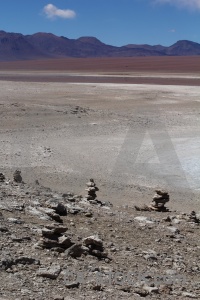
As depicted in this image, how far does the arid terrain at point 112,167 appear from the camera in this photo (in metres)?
4.70

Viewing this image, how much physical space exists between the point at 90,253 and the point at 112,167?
7.34 m

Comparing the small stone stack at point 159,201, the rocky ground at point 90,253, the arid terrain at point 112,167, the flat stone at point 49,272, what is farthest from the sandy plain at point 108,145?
the flat stone at point 49,272

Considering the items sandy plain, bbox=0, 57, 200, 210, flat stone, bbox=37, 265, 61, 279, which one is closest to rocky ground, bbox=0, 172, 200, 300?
flat stone, bbox=37, 265, 61, 279

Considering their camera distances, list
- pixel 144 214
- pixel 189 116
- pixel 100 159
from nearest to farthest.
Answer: pixel 144 214 → pixel 100 159 → pixel 189 116

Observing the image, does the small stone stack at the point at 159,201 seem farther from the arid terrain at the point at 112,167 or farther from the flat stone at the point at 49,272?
the flat stone at the point at 49,272

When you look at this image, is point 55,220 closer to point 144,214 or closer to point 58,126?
point 144,214

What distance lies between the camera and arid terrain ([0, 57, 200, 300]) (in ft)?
15.4

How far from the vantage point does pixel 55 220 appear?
17.9 ft

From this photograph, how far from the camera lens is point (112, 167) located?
1198cm

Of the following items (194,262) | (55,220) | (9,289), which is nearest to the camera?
(9,289)

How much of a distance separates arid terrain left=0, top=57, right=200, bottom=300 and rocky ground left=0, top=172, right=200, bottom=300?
2 cm

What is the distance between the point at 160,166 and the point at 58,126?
5798mm

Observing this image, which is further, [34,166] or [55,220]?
[34,166]

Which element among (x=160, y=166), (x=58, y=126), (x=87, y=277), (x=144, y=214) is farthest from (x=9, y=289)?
(x=58, y=126)
